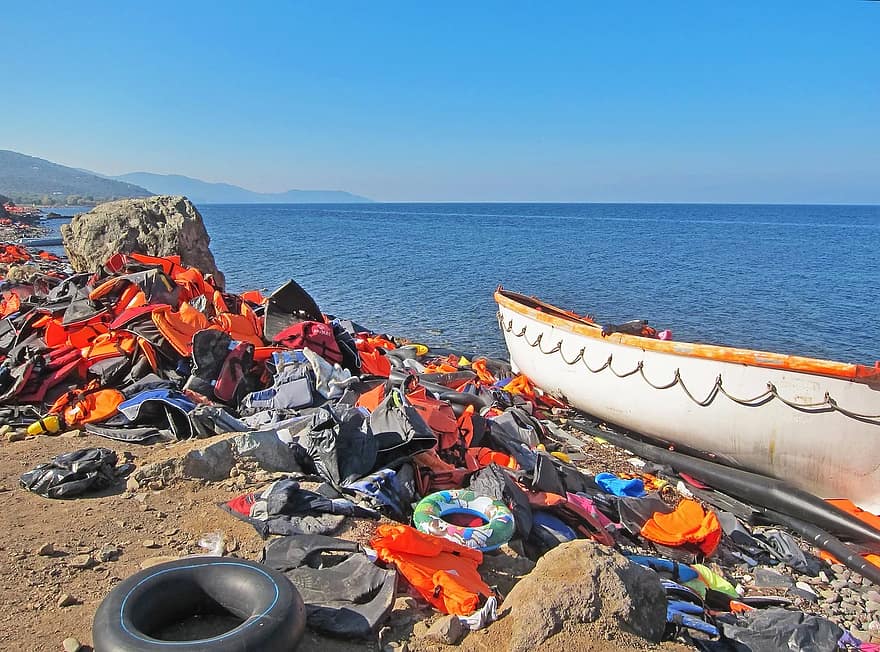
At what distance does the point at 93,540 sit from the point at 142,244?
38.7 ft

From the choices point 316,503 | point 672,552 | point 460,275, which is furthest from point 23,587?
point 460,275

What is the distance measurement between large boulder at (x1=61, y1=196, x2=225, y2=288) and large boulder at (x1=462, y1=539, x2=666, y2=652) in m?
12.0

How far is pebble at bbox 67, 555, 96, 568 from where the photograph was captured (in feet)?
12.1

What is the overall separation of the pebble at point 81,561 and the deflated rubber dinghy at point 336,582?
3.40 feet

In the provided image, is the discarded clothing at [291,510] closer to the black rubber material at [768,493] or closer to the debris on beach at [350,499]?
the debris on beach at [350,499]

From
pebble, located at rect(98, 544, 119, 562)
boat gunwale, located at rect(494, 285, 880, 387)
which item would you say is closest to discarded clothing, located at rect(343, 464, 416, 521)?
pebble, located at rect(98, 544, 119, 562)

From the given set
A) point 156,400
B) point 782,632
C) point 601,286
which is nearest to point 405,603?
point 782,632

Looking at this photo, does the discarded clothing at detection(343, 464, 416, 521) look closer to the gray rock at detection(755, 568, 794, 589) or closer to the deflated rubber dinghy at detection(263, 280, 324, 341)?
the gray rock at detection(755, 568, 794, 589)

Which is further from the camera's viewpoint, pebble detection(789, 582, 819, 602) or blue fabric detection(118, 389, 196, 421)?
blue fabric detection(118, 389, 196, 421)

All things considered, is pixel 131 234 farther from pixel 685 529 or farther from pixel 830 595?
pixel 830 595

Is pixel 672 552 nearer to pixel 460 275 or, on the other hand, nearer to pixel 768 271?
pixel 460 275

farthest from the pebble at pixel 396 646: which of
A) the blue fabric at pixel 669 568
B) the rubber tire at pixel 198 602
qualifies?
the blue fabric at pixel 669 568

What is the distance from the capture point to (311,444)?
5.21 m

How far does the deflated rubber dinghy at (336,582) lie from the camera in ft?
10.8
